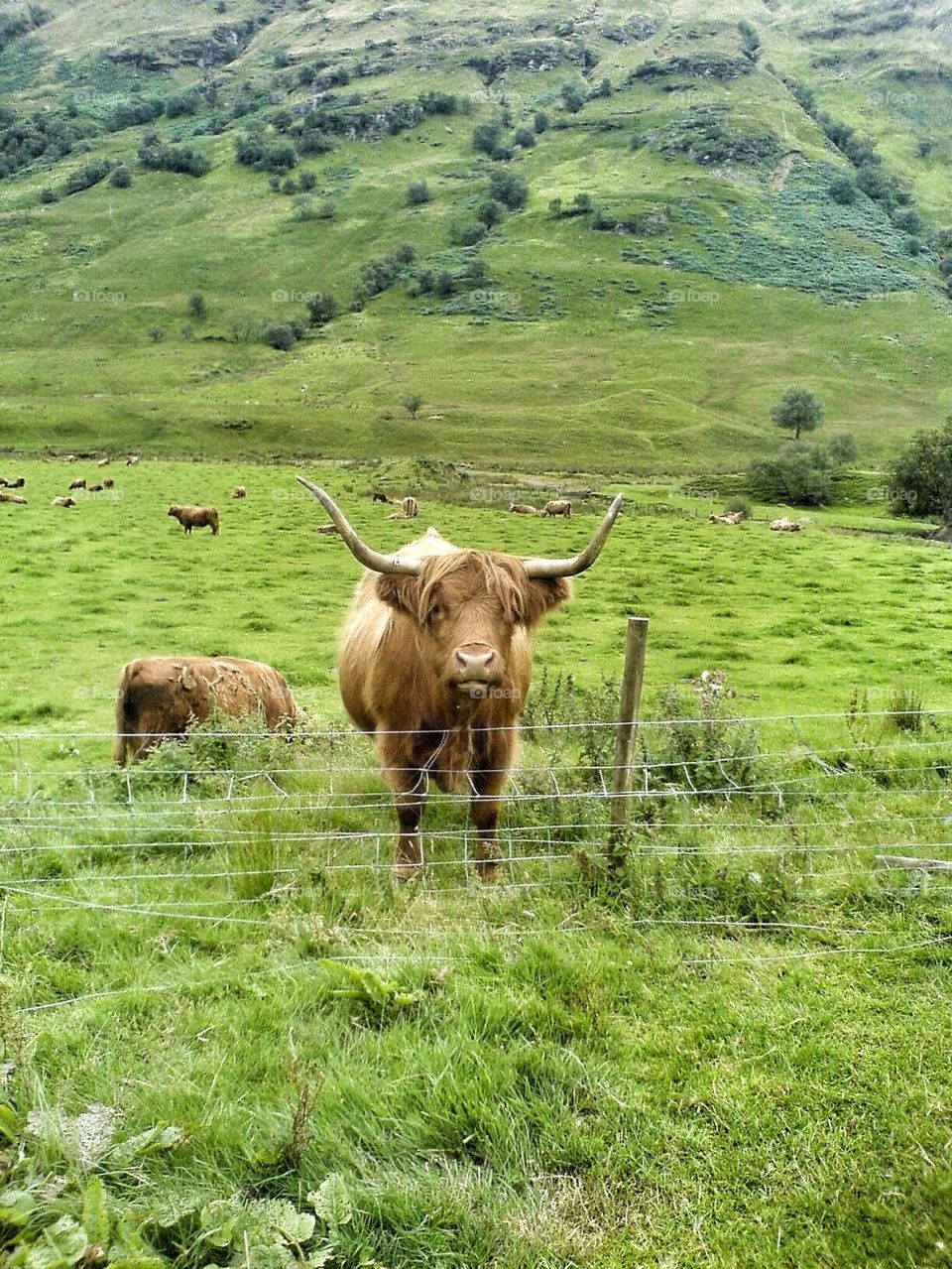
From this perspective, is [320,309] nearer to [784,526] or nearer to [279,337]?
[279,337]

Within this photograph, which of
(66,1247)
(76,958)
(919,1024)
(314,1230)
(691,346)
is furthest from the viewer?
(691,346)

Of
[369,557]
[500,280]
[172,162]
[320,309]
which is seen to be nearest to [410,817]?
[369,557]

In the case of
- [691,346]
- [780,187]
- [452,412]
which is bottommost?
[452,412]

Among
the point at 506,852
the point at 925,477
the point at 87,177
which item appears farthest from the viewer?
the point at 87,177

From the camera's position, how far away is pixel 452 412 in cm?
8825

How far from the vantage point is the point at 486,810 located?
6211 mm

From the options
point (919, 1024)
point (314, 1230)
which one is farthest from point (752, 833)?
point (314, 1230)

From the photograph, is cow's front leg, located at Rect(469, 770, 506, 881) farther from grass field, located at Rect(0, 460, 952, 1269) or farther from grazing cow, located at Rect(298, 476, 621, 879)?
grass field, located at Rect(0, 460, 952, 1269)

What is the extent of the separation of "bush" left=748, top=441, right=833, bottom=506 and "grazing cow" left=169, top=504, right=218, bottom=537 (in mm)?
40107

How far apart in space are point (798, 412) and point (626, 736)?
88.4 meters

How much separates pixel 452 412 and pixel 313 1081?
8883cm

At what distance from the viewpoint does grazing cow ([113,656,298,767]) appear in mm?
10281

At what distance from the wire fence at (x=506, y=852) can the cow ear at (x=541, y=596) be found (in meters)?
0.87

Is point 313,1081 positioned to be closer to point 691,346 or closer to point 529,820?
point 529,820
